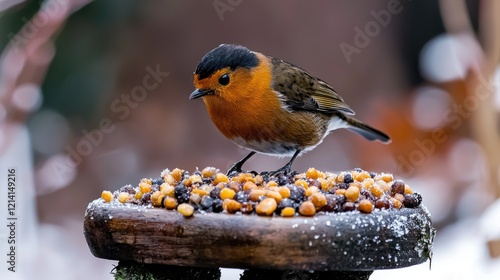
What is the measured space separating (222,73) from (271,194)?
1.00 m

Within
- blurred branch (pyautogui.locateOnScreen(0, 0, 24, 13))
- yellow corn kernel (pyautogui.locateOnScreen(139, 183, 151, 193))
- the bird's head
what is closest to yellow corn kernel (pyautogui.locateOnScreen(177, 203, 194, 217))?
yellow corn kernel (pyautogui.locateOnScreen(139, 183, 151, 193))

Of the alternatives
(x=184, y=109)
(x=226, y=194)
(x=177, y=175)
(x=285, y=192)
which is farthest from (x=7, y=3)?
(x=285, y=192)

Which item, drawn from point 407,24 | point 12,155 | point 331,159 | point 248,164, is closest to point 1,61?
point 12,155

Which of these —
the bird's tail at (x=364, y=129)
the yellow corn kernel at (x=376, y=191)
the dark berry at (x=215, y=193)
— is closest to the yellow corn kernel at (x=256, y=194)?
the dark berry at (x=215, y=193)

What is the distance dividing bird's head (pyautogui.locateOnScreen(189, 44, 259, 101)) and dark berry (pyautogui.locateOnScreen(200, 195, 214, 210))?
33.9 inches

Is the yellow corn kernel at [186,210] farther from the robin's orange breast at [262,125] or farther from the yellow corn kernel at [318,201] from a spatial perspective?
the robin's orange breast at [262,125]

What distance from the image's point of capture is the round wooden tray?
1846 millimetres

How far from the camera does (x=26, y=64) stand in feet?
12.6

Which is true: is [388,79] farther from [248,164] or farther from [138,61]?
[138,61]

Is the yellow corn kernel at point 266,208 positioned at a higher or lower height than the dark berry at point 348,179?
lower

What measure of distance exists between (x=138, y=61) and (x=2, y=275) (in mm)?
1914

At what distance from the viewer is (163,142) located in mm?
4848

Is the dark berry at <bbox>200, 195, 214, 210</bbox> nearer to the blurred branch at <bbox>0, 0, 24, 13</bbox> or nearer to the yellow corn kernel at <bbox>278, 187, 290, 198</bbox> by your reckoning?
the yellow corn kernel at <bbox>278, 187, 290, 198</bbox>

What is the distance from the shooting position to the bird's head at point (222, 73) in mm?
2812
